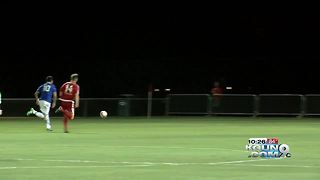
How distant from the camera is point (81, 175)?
13.2 meters

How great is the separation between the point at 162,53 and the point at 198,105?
1938 centimetres

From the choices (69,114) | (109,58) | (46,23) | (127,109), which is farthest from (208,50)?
(69,114)

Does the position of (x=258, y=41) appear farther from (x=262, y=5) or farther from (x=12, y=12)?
(x=12, y=12)

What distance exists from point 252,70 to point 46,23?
17020mm

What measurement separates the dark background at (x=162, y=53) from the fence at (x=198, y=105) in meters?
6.97

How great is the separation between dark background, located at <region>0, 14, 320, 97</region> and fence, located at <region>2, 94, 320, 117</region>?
6974mm

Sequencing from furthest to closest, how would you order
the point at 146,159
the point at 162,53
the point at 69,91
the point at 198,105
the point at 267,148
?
the point at 162,53, the point at 198,105, the point at 69,91, the point at 146,159, the point at 267,148

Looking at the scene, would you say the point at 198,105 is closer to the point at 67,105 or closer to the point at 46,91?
the point at 46,91

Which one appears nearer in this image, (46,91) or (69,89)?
(69,89)

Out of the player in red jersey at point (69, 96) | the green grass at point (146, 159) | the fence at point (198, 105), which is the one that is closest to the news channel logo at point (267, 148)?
the green grass at point (146, 159)

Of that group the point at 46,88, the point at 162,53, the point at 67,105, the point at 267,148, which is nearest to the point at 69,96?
the point at 67,105

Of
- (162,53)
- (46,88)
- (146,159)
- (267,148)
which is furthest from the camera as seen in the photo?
(162,53)

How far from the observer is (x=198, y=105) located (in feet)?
152

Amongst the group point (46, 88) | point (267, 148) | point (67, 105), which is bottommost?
point (267, 148)
